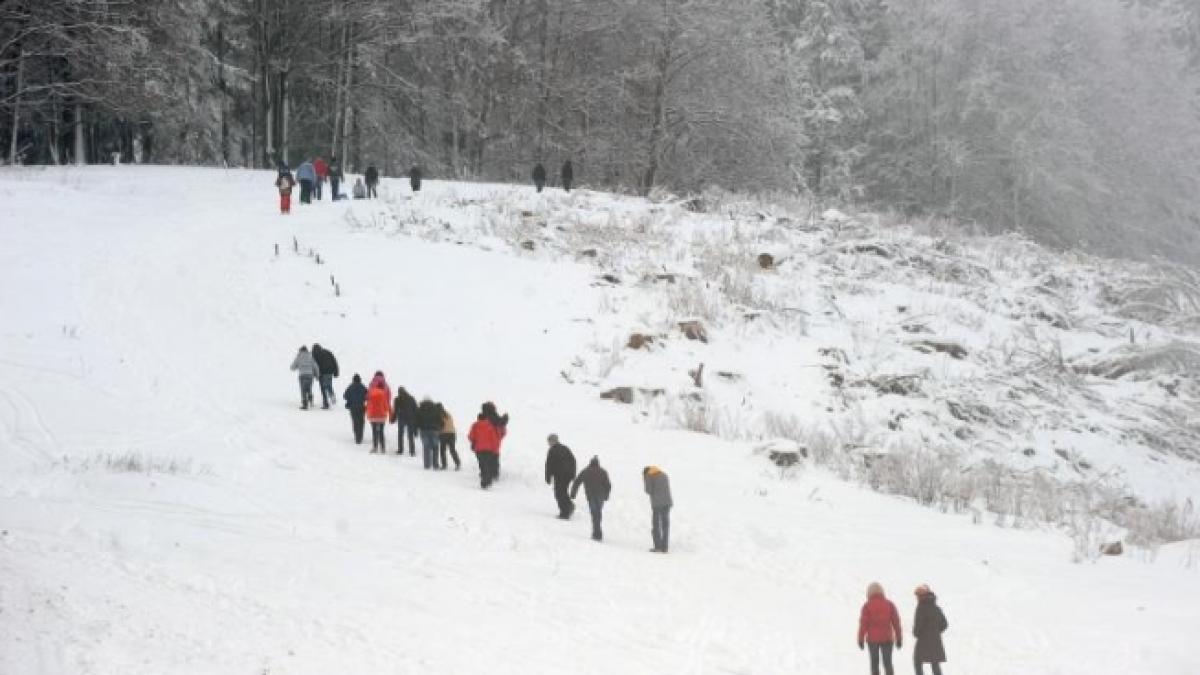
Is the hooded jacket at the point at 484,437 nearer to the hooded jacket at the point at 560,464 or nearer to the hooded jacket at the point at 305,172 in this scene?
the hooded jacket at the point at 560,464

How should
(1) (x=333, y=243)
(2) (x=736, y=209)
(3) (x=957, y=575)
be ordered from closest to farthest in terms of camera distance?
(3) (x=957, y=575) → (1) (x=333, y=243) → (2) (x=736, y=209)

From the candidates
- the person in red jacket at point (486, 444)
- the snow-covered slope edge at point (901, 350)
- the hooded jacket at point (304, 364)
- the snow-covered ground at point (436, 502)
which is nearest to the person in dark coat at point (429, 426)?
the snow-covered ground at point (436, 502)

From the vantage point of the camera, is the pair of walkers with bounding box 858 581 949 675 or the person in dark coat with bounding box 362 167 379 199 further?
the person in dark coat with bounding box 362 167 379 199

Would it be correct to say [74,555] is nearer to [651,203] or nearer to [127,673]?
[127,673]

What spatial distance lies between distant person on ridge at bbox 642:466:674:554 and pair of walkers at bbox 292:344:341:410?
7.88 m

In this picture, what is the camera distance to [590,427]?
1936cm

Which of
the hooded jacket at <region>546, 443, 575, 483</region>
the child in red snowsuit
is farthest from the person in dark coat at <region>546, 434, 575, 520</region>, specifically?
the child in red snowsuit

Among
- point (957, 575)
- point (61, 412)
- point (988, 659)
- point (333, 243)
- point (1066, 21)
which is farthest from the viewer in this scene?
point (1066, 21)

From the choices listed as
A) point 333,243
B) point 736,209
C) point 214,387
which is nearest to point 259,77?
point 333,243

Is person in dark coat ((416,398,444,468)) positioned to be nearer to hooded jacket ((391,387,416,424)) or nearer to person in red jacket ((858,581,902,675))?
hooded jacket ((391,387,416,424))

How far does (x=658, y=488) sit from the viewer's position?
13.4m

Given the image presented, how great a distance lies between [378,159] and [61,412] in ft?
115

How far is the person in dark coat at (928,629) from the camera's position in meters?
9.58

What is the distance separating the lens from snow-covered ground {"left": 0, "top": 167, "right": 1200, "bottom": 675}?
9.73 meters
